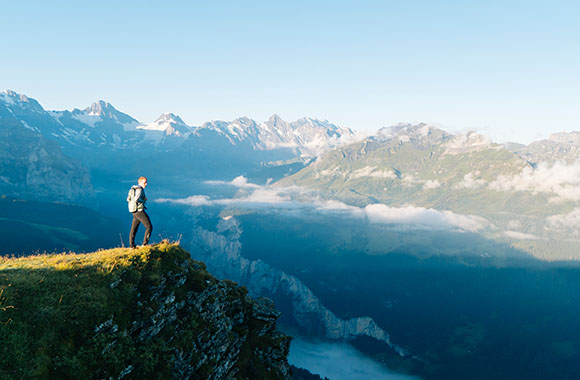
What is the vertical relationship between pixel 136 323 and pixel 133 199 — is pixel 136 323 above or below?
below

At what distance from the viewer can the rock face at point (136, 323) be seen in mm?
16828

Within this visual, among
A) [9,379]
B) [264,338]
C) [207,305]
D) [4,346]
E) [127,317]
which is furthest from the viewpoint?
[264,338]

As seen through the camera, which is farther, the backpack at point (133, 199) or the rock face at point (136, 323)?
the backpack at point (133, 199)

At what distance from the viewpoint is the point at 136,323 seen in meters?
21.1

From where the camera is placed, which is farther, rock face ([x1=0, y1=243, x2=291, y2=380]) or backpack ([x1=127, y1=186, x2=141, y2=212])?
backpack ([x1=127, y1=186, x2=141, y2=212])

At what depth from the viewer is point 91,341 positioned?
18094 mm

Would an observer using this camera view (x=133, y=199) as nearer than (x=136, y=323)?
No

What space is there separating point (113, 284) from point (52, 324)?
4331 millimetres

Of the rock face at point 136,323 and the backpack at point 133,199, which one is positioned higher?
the backpack at point 133,199

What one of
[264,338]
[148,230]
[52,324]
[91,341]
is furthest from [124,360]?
[264,338]

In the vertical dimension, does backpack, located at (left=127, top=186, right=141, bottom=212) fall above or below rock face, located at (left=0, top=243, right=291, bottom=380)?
above

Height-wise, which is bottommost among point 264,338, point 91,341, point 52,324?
point 264,338

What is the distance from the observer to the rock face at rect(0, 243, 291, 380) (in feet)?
55.2

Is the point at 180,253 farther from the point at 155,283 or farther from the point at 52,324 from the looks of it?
the point at 52,324
